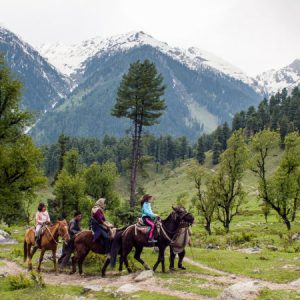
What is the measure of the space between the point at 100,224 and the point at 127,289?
534 cm

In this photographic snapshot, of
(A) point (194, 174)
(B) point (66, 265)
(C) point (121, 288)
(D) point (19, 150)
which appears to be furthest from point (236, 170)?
(C) point (121, 288)

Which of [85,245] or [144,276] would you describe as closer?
[144,276]

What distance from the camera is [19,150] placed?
37.8 m

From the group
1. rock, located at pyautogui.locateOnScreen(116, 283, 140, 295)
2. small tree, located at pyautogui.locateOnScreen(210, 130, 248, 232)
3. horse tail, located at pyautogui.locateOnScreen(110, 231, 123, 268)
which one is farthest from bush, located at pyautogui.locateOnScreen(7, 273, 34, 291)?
small tree, located at pyautogui.locateOnScreen(210, 130, 248, 232)

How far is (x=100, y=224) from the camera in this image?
75.5 feet

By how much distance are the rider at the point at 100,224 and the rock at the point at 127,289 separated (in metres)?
4.55

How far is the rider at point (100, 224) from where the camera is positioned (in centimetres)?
2280

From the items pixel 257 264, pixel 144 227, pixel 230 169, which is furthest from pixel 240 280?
pixel 230 169

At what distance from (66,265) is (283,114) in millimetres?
152991

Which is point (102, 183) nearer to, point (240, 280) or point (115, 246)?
point (115, 246)

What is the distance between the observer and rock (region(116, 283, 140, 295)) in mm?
18250

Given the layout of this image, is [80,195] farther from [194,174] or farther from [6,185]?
[6,185]

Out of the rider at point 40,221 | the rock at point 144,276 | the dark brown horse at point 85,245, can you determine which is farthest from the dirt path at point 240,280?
the rider at point 40,221

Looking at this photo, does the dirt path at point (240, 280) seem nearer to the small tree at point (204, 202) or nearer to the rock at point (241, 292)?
the rock at point (241, 292)
